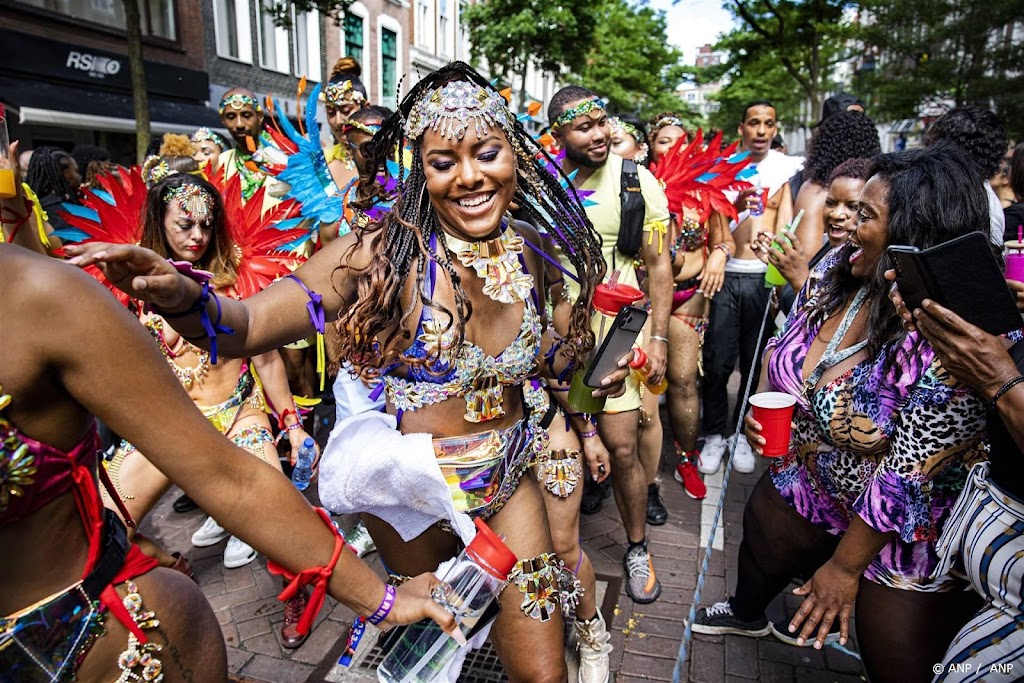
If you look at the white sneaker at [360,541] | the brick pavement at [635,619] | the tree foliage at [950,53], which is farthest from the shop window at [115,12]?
the tree foliage at [950,53]

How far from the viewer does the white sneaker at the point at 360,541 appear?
3.82m

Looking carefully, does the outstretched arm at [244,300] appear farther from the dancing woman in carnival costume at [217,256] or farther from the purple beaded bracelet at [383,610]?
the dancing woman in carnival costume at [217,256]

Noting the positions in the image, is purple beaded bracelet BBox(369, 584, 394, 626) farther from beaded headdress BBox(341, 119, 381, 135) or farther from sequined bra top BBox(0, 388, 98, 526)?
beaded headdress BBox(341, 119, 381, 135)

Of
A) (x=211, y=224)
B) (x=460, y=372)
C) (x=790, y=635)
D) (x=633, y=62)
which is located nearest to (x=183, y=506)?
(x=211, y=224)

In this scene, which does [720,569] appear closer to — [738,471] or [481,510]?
Answer: [738,471]

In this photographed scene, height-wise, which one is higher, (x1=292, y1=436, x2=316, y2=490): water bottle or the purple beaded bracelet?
the purple beaded bracelet

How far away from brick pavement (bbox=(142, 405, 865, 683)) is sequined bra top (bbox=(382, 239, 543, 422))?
1.50 meters

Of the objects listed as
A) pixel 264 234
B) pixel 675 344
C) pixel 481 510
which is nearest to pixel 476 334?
pixel 481 510

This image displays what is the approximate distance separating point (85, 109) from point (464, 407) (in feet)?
44.3

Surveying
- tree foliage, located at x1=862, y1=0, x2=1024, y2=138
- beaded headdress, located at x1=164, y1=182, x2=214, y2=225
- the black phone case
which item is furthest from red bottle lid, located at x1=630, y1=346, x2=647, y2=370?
tree foliage, located at x1=862, y1=0, x2=1024, y2=138

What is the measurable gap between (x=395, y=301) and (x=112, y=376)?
93 centimetres

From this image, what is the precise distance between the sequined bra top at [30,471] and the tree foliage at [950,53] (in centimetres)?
1698

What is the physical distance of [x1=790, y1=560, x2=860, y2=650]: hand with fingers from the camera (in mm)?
2223

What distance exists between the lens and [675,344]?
477 cm
